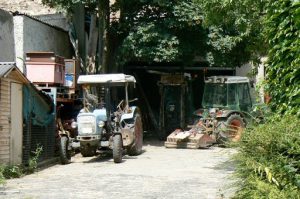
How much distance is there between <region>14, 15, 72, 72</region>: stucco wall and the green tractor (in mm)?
5707

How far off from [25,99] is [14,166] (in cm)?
211

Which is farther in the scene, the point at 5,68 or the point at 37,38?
the point at 37,38

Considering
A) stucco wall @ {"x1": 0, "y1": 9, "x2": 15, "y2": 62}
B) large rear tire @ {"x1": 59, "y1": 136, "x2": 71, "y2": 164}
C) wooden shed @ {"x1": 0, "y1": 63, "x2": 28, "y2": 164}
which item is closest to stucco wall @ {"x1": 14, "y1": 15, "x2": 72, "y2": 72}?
stucco wall @ {"x1": 0, "y1": 9, "x2": 15, "y2": 62}

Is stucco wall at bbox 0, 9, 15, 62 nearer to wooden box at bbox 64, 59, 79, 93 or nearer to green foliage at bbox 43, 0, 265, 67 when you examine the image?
wooden box at bbox 64, 59, 79, 93

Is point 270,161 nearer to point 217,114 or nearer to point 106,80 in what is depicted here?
point 106,80

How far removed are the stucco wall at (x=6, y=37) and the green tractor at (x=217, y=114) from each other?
6232mm

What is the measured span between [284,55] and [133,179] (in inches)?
166

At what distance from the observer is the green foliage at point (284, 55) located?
8.05 m

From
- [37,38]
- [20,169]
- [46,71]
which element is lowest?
[20,169]

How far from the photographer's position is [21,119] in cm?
1280

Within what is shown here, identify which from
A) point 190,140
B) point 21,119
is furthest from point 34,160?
point 190,140

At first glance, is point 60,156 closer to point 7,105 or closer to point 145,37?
point 7,105

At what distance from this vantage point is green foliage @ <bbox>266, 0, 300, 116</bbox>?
805 cm

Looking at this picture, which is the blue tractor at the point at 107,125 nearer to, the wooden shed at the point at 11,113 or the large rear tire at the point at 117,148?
the large rear tire at the point at 117,148
